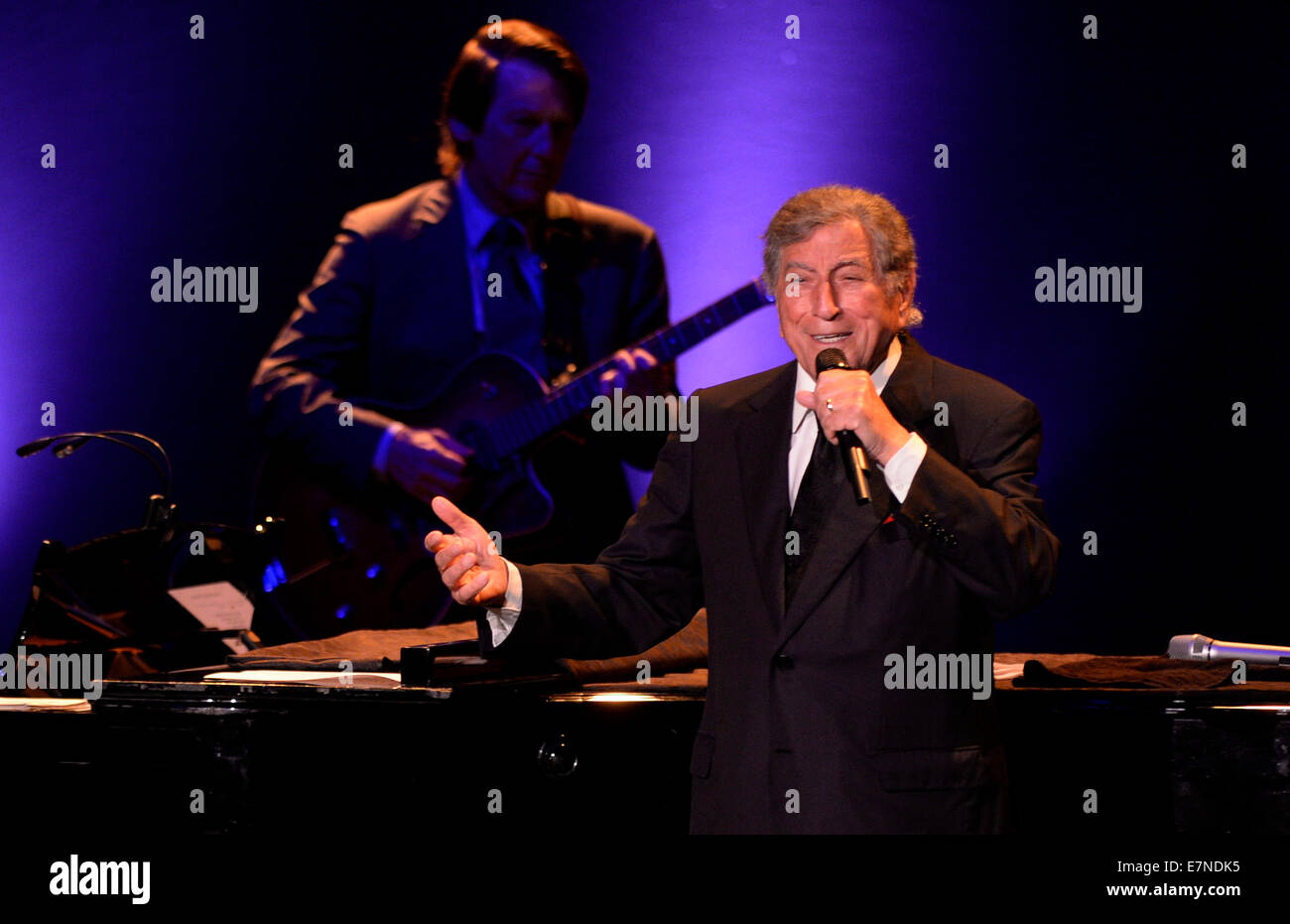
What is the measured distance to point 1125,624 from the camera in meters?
4.07

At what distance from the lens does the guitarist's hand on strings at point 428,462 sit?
4273 millimetres

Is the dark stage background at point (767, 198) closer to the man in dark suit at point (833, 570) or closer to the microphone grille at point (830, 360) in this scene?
the man in dark suit at point (833, 570)

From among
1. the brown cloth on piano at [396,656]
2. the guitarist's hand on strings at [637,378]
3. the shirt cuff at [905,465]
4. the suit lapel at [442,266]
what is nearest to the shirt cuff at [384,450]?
the suit lapel at [442,266]

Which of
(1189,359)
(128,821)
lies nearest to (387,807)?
(128,821)

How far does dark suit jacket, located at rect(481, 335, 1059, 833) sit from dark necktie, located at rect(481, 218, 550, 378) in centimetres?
229

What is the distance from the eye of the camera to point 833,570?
189 cm

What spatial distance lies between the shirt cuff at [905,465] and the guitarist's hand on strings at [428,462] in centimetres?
265

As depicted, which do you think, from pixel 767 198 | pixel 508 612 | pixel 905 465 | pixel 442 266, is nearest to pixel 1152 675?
pixel 905 465

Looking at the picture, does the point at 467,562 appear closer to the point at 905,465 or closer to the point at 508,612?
the point at 508,612

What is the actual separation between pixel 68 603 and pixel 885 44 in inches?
114

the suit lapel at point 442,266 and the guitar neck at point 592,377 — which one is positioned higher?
the suit lapel at point 442,266

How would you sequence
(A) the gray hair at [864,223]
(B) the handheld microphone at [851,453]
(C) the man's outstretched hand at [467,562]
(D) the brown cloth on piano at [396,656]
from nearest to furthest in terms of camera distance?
(B) the handheld microphone at [851,453]
(C) the man's outstretched hand at [467,562]
(A) the gray hair at [864,223]
(D) the brown cloth on piano at [396,656]

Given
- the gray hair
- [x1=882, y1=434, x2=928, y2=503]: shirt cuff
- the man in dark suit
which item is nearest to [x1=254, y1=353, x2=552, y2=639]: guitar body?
the man in dark suit

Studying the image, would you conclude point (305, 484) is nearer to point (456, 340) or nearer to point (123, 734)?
point (456, 340)
